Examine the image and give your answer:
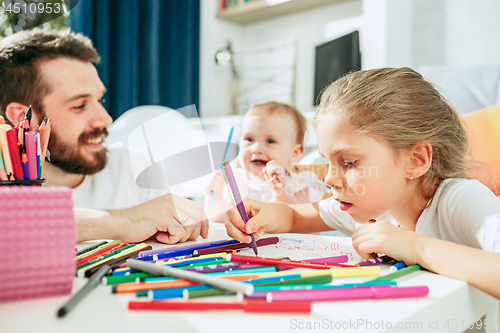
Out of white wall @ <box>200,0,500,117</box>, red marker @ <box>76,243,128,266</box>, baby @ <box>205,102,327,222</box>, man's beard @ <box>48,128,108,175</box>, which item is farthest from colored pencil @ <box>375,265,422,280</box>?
white wall @ <box>200,0,500,117</box>

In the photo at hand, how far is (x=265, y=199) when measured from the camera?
1.44m

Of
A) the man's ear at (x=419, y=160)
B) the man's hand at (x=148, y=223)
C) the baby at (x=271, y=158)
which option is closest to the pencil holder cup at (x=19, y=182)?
the man's hand at (x=148, y=223)

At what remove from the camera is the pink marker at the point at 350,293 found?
0.36m

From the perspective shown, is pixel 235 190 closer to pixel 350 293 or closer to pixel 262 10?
pixel 350 293

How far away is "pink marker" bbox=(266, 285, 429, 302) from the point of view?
1.19 ft

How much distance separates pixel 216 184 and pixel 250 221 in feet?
1.36

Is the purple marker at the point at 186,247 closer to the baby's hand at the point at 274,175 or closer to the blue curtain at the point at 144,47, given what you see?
the baby's hand at the point at 274,175

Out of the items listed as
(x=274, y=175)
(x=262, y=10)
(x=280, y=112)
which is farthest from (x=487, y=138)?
(x=262, y=10)

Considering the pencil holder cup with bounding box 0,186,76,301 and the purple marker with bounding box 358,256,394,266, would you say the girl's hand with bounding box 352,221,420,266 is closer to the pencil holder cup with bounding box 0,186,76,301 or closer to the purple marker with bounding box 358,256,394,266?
the purple marker with bounding box 358,256,394,266

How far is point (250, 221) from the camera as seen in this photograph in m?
0.68

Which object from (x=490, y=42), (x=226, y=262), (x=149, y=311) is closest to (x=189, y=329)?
(x=149, y=311)

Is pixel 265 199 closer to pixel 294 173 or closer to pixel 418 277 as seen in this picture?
pixel 294 173

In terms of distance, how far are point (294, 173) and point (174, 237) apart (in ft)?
2.73

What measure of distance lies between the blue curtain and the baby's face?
1.52 meters
